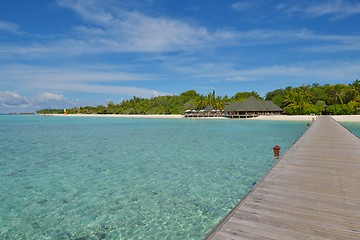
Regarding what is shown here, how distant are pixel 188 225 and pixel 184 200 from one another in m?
1.77

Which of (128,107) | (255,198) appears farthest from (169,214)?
(128,107)

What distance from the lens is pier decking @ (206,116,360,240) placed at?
4.13 meters

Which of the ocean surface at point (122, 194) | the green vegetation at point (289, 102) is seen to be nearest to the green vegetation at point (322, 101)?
the green vegetation at point (289, 102)

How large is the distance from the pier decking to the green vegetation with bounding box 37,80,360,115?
2655 inches

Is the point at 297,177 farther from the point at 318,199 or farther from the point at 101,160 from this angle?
the point at 101,160

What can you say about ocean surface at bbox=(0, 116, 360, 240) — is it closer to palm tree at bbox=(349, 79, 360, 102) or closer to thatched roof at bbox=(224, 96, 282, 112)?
thatched roof at bbox=(224, 96, 282, 112)

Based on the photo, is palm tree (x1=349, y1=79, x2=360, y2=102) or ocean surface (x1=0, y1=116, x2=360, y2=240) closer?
ocean surface (x1=0, y1=116, x2=360, y2=240)

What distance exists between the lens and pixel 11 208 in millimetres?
7922

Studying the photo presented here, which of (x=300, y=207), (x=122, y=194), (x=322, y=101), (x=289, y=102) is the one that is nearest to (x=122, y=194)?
(x=122, y=194)

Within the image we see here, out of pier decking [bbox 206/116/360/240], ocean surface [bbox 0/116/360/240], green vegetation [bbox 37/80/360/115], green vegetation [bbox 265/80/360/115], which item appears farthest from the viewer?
green vegetation [bbox 37/80/360/115]

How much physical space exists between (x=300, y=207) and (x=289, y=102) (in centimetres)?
7814

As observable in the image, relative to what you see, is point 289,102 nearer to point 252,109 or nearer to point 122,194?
point 252,109

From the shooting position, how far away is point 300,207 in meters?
5.19

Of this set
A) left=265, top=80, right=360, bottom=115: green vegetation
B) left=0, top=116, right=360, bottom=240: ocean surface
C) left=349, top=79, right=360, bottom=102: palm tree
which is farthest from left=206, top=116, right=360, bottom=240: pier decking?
left=349, top=79, right=360, bottom=102: palm tree
